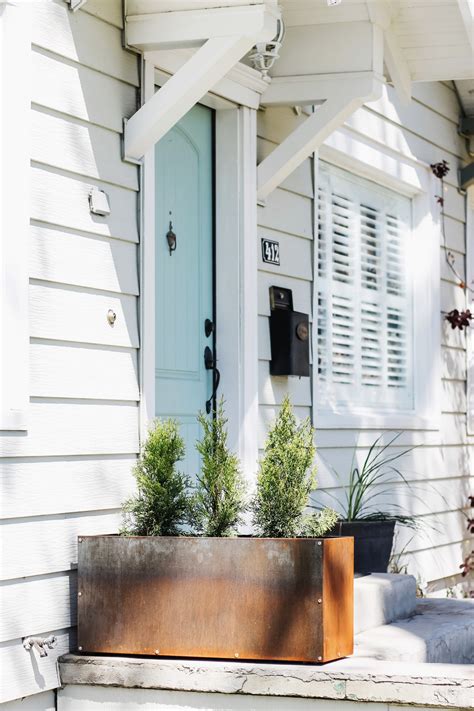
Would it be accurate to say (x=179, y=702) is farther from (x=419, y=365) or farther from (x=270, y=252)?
(x=419, y=365)

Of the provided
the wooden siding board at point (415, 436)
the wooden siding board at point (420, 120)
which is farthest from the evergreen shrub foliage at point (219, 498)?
the wooden siding board at point (420, 120)

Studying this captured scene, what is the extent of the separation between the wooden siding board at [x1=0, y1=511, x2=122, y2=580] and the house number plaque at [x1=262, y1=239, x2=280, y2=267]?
170cm

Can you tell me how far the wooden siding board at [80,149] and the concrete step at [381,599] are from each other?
1797mm

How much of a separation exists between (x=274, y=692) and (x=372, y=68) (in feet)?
8.95

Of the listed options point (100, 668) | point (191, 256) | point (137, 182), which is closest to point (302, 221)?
point (191, 256)

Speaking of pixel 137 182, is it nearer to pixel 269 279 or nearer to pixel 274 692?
pixel 269 279

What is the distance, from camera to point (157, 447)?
4133mm

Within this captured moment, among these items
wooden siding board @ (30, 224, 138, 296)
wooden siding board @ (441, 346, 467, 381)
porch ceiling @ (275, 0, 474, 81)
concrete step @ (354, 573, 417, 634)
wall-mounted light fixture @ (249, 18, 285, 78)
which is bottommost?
concrete step @ (354, 573, 417, 634)

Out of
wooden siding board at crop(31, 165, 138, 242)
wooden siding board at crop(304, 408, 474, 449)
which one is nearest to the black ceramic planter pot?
wooden siding board at crop(304, 408, 474, 449)

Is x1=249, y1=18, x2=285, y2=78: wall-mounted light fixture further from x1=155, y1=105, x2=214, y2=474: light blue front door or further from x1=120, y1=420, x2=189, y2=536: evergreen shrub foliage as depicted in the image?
x1=120, y1=420, x2=189, y2=536: evergreen shrub foliage

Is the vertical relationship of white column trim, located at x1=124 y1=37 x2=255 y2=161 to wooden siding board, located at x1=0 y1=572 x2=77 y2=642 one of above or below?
above

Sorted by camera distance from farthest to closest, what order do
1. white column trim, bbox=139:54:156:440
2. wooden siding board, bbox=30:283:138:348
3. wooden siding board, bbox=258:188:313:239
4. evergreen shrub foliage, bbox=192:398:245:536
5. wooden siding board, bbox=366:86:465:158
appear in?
wooden siding board, bbox=366:86:465:158
wooden siding board, bbox=258:188:313:239
white column trim, bbox=139:54:156:440
evergreen shrub foliage, bbox=192:398:245:536
wooden siding board, bbox=30:283:138:348

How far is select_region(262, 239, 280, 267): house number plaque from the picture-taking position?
5454 millimetres

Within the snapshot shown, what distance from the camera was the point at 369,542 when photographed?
17.4 ft
